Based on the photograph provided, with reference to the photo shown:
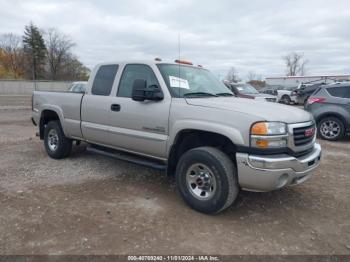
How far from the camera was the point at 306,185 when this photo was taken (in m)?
4.97

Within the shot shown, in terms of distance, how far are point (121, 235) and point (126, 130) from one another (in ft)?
5.82

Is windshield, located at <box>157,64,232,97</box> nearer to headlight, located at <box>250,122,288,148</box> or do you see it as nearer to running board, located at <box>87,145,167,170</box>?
running board, located at <box>87,145,167,170</box>

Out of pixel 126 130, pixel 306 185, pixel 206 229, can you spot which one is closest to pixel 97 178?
pixel 126 130

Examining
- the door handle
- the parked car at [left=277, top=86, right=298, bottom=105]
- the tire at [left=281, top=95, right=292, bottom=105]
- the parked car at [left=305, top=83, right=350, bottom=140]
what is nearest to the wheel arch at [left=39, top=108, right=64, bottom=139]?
the door handle

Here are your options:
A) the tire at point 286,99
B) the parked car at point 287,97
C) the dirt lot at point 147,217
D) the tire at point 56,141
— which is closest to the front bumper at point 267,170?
the dirt lot at point 147,217

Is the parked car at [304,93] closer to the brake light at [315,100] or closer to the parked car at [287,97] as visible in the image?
the parked car at [287,97]

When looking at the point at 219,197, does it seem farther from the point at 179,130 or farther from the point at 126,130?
the point at 126,130

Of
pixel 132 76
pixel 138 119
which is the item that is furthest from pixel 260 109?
pixel 132 76

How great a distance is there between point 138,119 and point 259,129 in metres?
1.82

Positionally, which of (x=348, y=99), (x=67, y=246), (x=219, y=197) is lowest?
(x=67, y=246)

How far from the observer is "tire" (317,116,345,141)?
8742mm

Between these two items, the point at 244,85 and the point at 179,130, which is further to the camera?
the point at 244,85

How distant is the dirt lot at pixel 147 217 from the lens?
315cm

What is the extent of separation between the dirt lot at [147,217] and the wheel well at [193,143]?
607 mm
